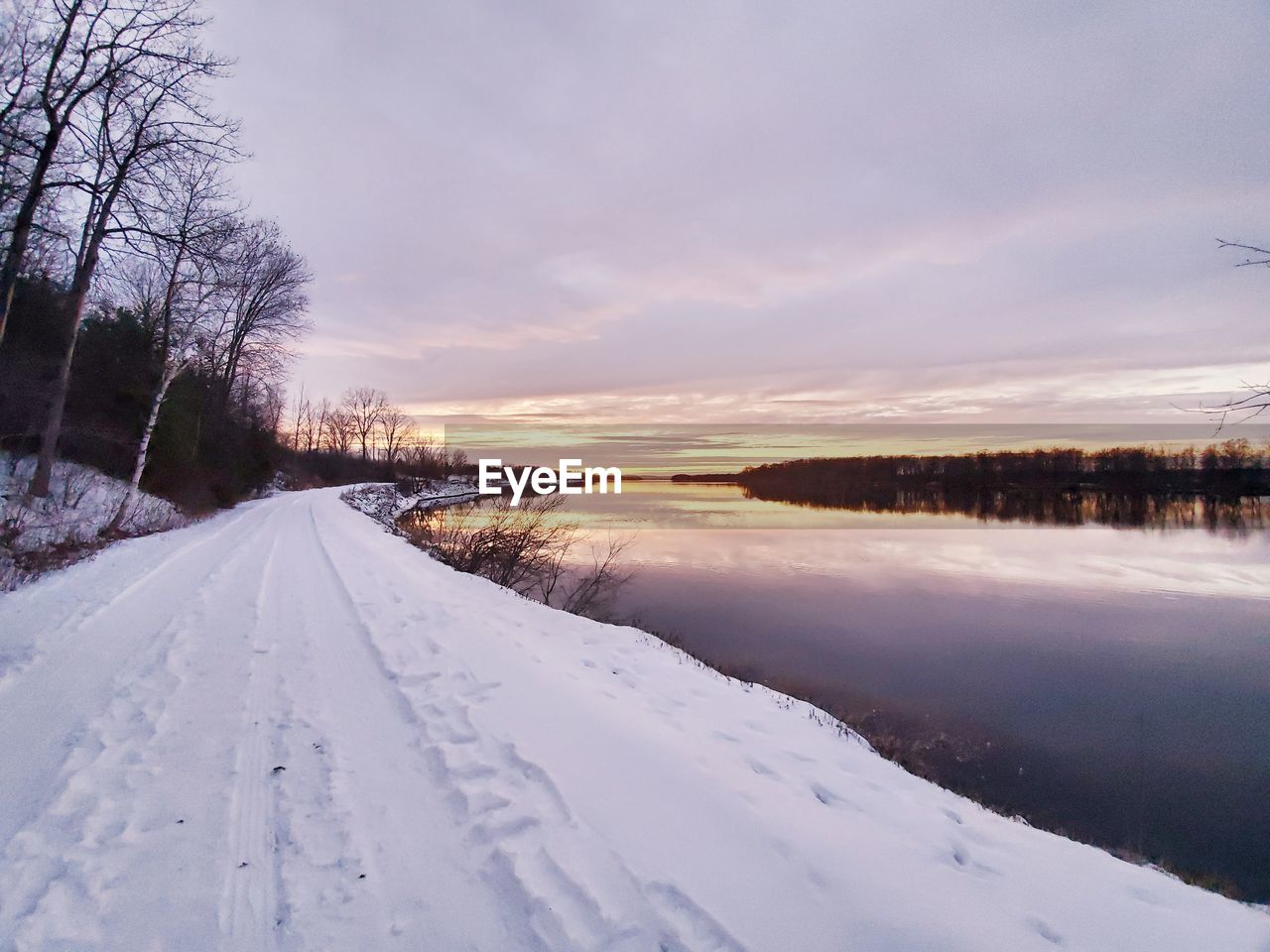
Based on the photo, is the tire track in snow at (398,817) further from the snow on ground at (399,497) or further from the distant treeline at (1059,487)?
the distant treeline at (1059,487)

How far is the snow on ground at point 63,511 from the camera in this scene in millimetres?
9180

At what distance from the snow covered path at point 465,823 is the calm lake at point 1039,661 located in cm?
280

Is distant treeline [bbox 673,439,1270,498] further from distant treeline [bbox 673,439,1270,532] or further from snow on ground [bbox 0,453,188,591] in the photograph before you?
snow on ground [bbox 0,453,188,591]

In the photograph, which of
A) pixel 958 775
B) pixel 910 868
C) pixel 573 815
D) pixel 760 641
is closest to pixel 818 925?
pixel 910 868

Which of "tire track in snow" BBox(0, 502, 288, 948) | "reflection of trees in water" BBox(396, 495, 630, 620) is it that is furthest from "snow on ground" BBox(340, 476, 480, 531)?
"tire track in snow" BBox(0, 502, 288, 948)

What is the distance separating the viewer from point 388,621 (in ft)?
22.5

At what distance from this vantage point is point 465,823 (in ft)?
10.0

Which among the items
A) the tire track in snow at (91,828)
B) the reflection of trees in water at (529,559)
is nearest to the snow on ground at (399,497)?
the reflection of trees in water at (529,559)

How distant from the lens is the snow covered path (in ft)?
7.92

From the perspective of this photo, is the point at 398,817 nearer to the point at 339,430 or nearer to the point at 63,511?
the point at 63,511

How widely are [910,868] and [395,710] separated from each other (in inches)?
139

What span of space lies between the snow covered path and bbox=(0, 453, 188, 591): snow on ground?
14.5 feet

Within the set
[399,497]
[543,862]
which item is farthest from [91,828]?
[399,497]

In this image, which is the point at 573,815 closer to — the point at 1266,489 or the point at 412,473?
the point at 412,473
